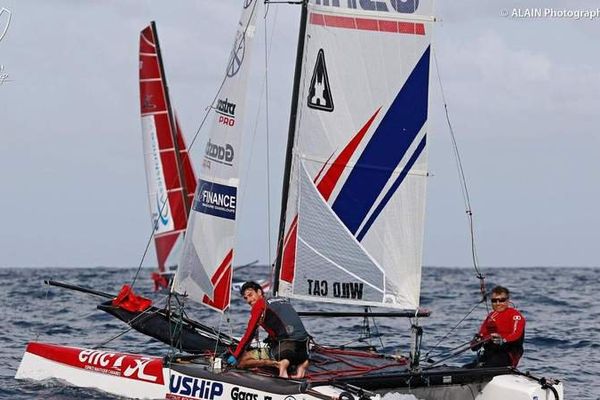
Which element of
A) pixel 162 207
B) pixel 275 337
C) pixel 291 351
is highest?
pixel 162 207

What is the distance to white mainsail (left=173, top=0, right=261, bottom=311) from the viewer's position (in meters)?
12.0

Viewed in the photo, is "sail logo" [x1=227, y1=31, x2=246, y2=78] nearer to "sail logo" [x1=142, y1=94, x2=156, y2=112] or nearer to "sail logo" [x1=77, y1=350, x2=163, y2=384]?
"sail logo" [x1=77, y1=350, x2=163, y2=384]

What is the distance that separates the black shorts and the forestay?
3.32 feet

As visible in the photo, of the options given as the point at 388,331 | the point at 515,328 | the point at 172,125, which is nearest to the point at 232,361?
the point at 515,328

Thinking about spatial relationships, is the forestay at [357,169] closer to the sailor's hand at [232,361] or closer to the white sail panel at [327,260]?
A: the white sail panel at [327,260]

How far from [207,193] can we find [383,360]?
2.60 metres

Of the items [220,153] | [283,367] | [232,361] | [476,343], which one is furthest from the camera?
[220,153]

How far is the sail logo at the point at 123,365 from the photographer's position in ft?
37.1

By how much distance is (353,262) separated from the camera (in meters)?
12.0

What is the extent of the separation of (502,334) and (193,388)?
3.14m

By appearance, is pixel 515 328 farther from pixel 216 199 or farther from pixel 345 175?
pixel 216 199

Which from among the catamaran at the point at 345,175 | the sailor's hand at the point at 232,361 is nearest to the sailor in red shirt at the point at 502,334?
the catamaran at the point at 345,175

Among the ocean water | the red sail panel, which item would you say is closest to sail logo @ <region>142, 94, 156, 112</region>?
the red sail panel

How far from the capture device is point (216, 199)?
1209 centimetres
